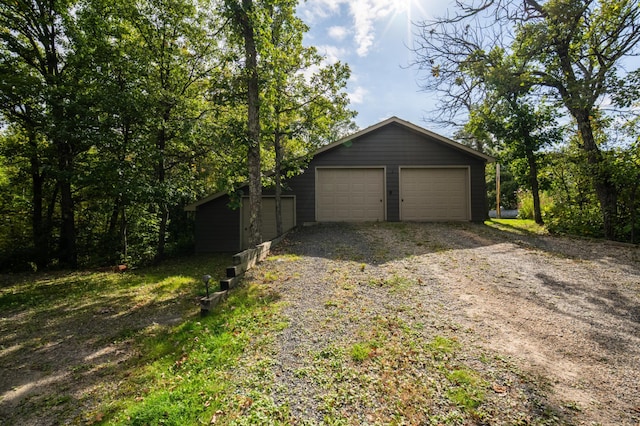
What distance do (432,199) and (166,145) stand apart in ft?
33.9

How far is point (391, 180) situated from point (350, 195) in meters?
1.79

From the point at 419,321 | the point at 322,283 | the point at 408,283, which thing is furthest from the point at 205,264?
the point at 419,321

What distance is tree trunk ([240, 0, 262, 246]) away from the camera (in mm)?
6398

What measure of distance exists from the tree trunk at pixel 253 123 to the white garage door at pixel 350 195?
450 centimetres

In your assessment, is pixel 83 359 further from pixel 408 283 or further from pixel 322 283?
pixel 408 283

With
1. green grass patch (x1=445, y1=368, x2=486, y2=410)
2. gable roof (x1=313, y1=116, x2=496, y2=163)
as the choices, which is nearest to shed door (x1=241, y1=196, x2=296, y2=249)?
gable roof (x1=313, y1=116, x2=496, y2=163)

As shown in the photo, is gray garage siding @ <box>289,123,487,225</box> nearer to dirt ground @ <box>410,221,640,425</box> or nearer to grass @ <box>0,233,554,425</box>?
dirt ground @ <box>410,221,640,425</box>

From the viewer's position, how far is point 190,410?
2.42m

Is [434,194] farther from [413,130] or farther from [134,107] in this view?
[134,107]

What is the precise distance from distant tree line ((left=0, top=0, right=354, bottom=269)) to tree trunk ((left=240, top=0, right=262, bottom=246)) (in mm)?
34

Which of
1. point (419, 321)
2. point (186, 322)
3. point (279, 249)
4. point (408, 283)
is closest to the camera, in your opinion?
point (419, 321)

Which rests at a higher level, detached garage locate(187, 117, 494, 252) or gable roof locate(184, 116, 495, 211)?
gable roof locate(184, 116, 495, 211)

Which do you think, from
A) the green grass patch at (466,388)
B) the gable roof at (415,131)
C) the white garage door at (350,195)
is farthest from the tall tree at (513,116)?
the green grass patch at (466,388)

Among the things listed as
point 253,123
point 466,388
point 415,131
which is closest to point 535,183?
point 415,131
